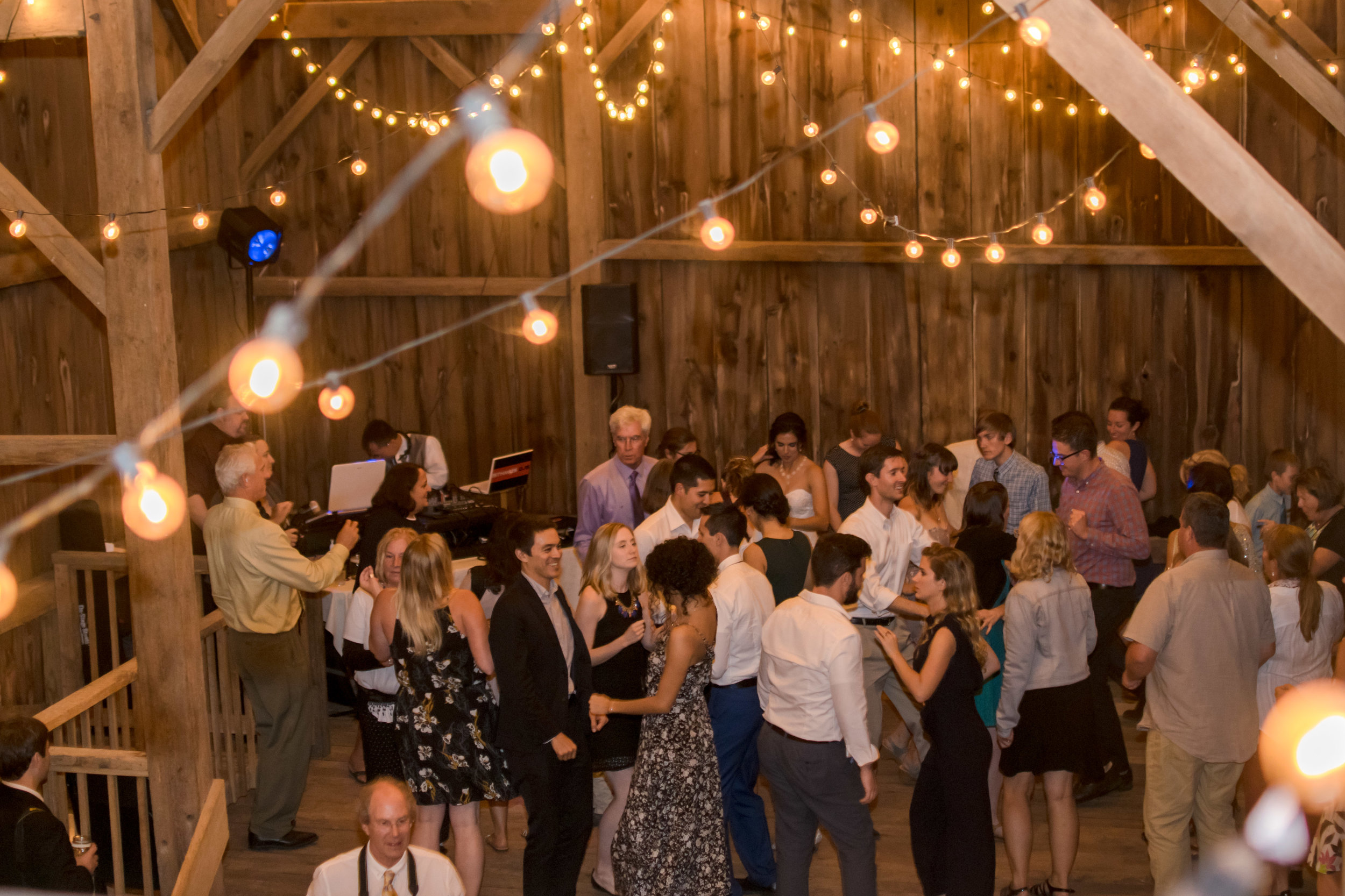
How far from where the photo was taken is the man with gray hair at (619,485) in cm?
600

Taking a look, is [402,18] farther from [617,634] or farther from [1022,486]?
[617,634]

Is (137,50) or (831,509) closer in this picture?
(137,50)

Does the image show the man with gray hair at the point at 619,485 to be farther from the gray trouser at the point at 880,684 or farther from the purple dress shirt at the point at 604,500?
the gray trouser at the point at 880,684

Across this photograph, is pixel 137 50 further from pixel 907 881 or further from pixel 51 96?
A: pixel 907 881

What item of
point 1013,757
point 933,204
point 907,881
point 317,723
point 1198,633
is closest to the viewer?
point 1198,633

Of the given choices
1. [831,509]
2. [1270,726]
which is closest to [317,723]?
[831,509]

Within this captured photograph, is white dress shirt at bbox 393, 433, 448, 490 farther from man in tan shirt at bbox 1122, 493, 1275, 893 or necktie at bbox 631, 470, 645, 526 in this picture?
man in tan shirt at bbox 1122, 493, 1275, 893

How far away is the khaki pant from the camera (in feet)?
13.6

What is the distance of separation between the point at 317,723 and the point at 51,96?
3.48 meters

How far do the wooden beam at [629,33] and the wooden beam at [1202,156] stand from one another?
5.62 metres

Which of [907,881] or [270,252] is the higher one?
[270,252]

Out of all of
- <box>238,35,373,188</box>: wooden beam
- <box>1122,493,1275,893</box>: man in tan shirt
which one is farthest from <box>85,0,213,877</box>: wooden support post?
<box>238,35,373,188</box>: wooden beam

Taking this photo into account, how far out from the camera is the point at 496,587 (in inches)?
188

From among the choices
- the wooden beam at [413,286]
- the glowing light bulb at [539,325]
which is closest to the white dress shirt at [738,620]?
the glowing light bulb at [539,325]
